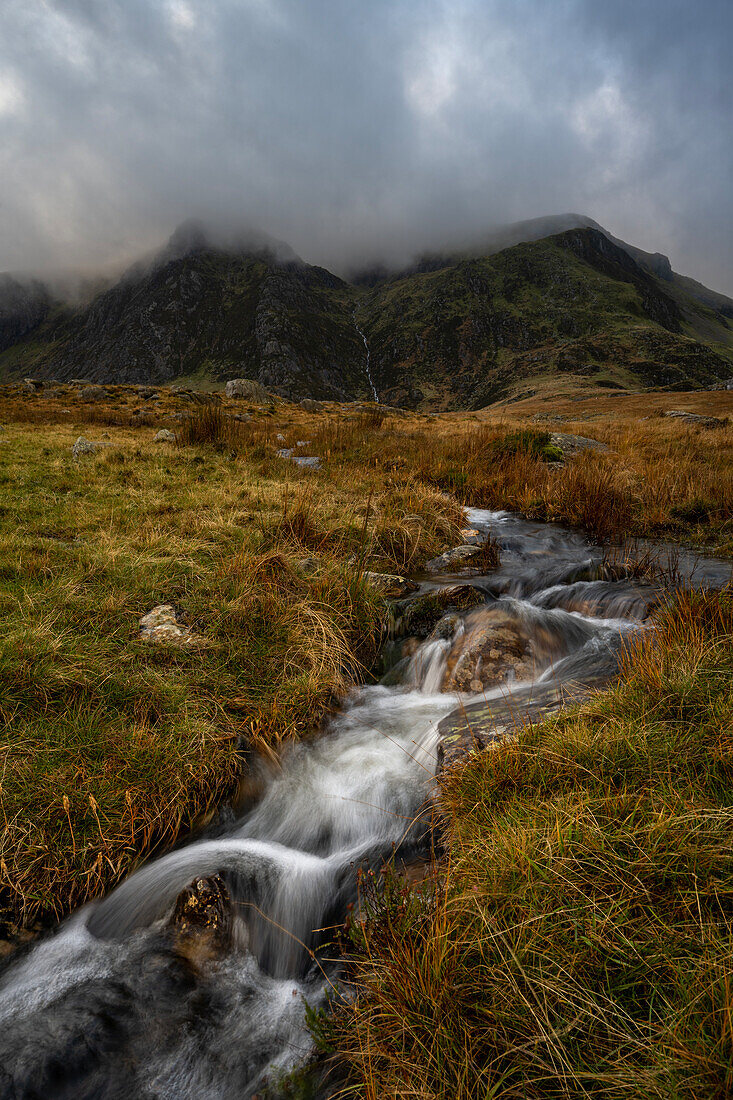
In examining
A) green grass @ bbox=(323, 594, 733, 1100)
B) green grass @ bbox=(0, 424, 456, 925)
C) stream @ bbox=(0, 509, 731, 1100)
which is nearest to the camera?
green grass @ bbox=(323, 594, 733, 1100)

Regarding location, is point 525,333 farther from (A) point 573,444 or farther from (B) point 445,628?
(B) point 445,628

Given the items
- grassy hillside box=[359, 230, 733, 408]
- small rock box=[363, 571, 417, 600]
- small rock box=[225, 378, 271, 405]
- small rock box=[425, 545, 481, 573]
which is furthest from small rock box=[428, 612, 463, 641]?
grassy hillside box=[359, 230, 733, 408]

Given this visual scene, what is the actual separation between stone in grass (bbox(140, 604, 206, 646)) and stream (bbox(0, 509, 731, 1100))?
1.53 m

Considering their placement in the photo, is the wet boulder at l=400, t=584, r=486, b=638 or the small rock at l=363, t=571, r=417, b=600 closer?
the wet boulder at l=400, t=584, r=486, b=638

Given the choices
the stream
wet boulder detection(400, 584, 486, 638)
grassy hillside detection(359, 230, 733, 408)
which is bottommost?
the stream

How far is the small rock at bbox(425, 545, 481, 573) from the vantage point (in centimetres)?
738

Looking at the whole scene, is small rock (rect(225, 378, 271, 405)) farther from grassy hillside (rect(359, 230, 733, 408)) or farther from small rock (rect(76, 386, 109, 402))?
grassy hillside (rect(359, 230, 733, 408))

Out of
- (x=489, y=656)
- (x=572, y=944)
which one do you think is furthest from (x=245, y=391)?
(x=572, y=944)

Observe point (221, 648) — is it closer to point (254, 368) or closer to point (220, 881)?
point (220, 881)

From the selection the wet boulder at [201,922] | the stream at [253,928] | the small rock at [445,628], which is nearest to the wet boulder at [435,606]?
the small rock at [445,628]

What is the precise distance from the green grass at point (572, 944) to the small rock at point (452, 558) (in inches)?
189

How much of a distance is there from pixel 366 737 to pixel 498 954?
8.66 feet

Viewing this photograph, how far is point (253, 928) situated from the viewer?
9.25ft

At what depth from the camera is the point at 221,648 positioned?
4.62 m
